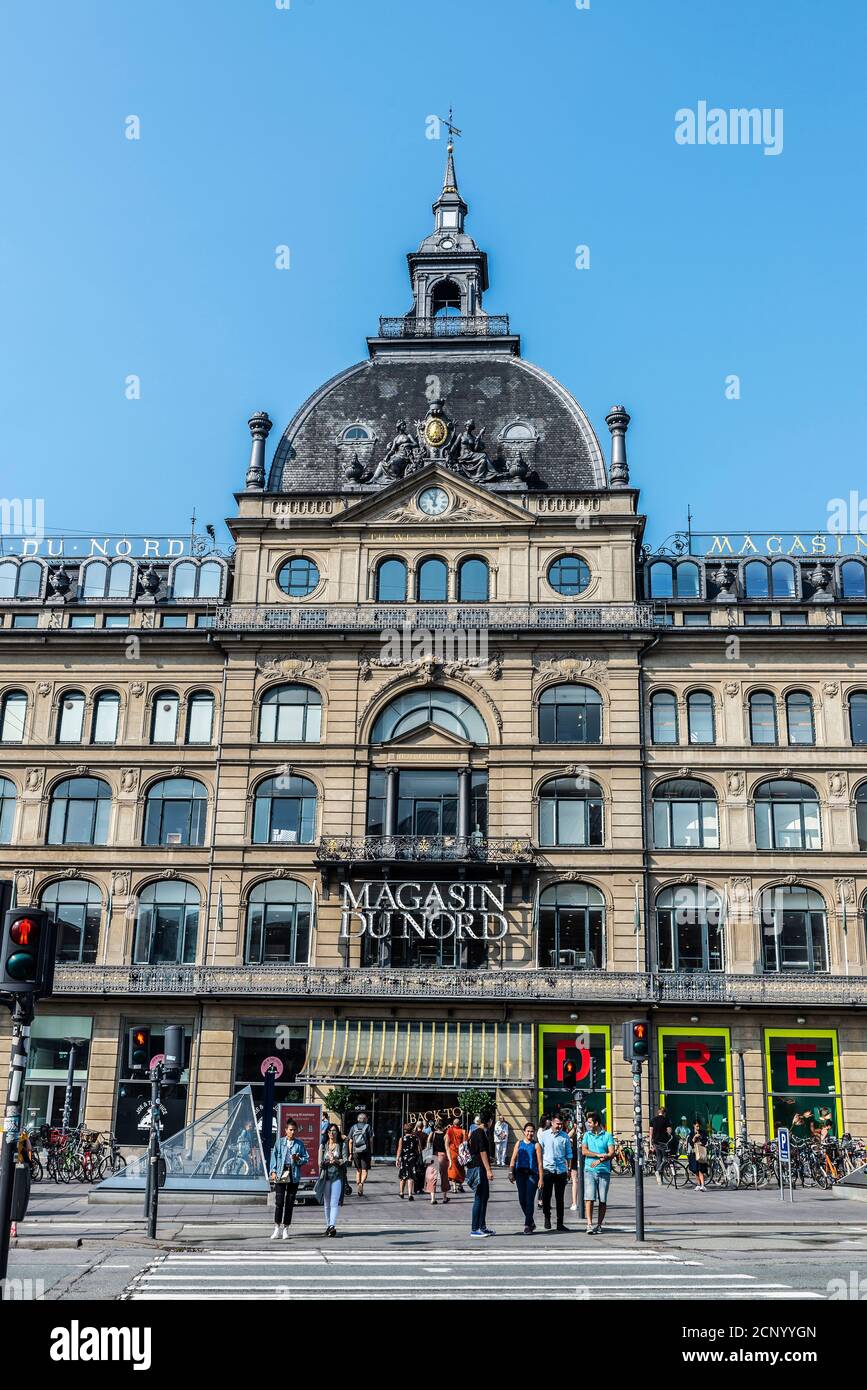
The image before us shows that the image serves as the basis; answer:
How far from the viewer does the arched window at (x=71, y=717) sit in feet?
158

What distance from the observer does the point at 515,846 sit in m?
44.4

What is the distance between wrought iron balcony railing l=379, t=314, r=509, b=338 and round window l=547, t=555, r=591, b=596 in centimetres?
1149

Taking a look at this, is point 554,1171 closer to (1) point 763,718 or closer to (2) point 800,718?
(1) point 763,718

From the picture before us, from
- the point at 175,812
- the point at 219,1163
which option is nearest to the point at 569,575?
the point at 175,812

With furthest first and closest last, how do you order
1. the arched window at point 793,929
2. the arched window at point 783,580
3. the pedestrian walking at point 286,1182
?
1. the arched window at point 783,580
2. the arched window at point 793,929
3. the pedestrian walking at point 286,1182

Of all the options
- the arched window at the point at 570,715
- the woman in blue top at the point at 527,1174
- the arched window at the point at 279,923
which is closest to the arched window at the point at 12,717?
the arched window at the point at 279,923

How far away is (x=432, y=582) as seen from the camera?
4788 centimetres

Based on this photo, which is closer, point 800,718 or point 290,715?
point 800,718

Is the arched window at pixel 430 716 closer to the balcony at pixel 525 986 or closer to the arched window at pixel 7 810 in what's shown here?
the balcony at pixel 525 986

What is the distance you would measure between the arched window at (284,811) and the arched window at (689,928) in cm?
1232

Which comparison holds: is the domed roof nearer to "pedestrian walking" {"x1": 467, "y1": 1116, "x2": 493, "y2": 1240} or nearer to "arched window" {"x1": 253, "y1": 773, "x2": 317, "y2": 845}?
"arched window" {"x1": 253, "y1": 773, "x2": 317, "y2": 845}

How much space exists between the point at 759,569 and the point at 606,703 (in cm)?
851

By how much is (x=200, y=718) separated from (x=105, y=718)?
354cm

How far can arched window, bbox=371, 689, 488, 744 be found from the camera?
4638cm
